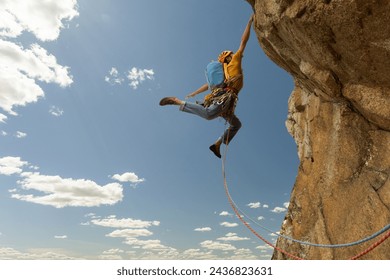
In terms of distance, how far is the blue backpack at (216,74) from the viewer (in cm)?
879

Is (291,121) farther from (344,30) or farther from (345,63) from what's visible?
(344,30)

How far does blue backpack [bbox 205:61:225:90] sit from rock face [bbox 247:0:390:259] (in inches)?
54.0

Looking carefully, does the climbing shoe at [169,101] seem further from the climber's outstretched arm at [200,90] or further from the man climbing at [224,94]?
the climber's outstretched arm at [200,90]

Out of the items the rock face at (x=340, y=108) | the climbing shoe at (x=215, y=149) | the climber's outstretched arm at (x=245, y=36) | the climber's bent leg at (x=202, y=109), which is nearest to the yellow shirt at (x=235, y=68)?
the climber's outstretched arm at (x=245, y=36)

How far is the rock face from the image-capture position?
17.2ft

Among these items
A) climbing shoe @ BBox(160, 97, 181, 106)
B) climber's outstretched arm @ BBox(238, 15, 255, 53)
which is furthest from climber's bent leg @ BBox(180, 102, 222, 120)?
climber's outstretched arm @ BBox(238, 15, 255, 53)

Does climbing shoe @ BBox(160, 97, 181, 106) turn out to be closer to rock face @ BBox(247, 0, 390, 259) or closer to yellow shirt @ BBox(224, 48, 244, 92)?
yellow shirt @ BBox(224, 48, 244, 92)

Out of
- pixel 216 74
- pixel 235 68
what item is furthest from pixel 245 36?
pixel 216 74

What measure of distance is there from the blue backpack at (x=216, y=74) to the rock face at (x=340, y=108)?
1.37 meters

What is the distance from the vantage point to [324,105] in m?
8.33

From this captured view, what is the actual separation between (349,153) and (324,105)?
5.30ft

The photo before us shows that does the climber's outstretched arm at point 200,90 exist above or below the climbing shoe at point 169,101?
above

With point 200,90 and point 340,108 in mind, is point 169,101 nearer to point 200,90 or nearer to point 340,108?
point 200,90
